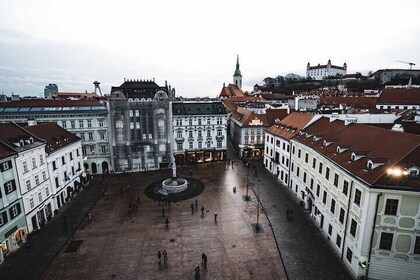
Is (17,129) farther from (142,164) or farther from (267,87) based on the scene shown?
(267,87)

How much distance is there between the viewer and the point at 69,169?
41000 millimetres

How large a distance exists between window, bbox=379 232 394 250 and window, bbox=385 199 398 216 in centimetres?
193

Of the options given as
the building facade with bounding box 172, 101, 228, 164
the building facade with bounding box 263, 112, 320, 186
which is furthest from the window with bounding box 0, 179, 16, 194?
the building facade with bounding box 263, 112, 320, 186

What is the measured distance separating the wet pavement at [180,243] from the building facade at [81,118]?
463 inches

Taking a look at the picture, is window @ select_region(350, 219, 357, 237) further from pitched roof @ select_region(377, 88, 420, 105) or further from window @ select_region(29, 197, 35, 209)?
pitched roof @ select_region(377, 88, 420, 105)

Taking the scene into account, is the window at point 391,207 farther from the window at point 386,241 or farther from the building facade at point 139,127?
the building facade at point 139,127

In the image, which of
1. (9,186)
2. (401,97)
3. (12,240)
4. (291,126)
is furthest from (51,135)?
(401,97)

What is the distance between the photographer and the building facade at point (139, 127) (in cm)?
5138

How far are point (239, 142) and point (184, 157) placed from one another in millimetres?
14896

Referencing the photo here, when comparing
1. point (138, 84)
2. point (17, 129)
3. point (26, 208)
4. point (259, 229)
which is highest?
point (138, 84)

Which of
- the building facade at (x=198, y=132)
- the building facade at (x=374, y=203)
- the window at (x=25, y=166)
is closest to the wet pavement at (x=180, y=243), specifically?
the building facade at (x=374, y=203)

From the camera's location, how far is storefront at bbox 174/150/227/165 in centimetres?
5838

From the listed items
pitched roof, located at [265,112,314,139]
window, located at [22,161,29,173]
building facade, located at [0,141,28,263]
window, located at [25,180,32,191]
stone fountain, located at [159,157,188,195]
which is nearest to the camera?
building facade, located at [0,141,28,263]

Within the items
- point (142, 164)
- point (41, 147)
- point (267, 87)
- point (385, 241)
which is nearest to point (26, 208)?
point (41, 147)
